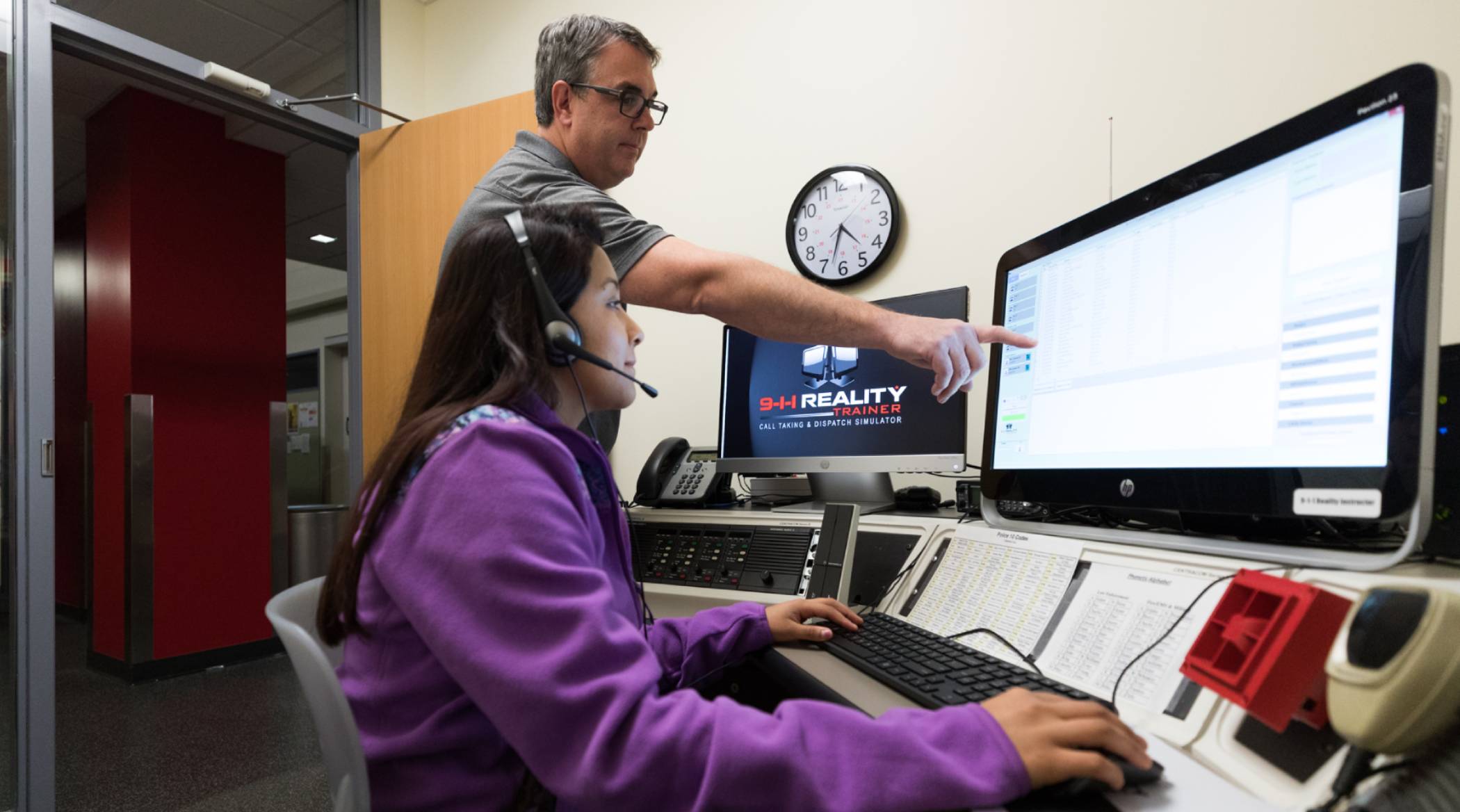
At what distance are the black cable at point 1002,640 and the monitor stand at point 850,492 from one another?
0.56m

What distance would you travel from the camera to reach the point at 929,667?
764 mm

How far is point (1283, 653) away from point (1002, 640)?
36 cm

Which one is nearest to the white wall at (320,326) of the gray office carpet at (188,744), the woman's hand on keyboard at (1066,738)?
the gray office carpet at (188,744)

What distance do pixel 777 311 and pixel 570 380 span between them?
1.44 feet

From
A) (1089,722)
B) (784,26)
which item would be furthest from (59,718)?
(1089,722)

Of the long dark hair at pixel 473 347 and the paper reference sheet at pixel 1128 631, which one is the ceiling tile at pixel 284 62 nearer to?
the long dark hair at pixel 473 347

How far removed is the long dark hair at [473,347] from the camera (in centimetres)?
71

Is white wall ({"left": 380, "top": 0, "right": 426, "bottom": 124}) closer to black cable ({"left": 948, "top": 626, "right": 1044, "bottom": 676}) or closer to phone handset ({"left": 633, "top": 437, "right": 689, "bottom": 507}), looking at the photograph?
phone handset ({"left": 633, "top": 437, "right": 689, "bottom": 507})

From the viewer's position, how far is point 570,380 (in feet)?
2.89

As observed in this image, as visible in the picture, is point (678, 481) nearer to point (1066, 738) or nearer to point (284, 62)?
point (1066, 738)

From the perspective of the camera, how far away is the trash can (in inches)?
174

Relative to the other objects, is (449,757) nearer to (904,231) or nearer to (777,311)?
(777,311)

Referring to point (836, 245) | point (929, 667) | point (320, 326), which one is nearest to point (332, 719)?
point (929, 667)

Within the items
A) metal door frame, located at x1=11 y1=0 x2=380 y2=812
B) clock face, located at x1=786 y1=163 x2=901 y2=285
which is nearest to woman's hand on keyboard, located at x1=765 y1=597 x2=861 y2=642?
clock face, located at x1=786 y1=163 x2=901 y2=285
